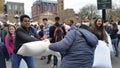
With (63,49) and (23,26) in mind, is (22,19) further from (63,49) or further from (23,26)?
(63,49)

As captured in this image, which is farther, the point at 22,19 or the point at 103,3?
the point at 103,3

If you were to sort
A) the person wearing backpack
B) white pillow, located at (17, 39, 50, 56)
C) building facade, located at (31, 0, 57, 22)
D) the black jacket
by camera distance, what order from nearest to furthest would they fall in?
white pillow, located at (17, 39, 50, 56)
the black jacket
the person wearing backpack
building facade, located at (31, 0, 57, 22)

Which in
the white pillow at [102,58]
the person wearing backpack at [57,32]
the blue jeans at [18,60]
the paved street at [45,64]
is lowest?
the paved street at [45,64]

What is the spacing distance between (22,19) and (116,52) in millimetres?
6881

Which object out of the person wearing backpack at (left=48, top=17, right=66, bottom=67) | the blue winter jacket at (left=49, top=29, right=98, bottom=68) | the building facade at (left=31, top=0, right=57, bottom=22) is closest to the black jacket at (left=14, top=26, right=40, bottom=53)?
the blue winter jacket at (left=49, top=29, right=98, bottom=68)

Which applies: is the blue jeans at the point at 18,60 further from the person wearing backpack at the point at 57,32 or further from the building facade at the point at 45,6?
the building facade at the point at 45,6

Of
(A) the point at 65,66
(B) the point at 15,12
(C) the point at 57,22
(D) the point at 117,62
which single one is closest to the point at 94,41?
(A) the point at 65,66

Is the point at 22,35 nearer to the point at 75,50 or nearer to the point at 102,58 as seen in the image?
the point at 102,58

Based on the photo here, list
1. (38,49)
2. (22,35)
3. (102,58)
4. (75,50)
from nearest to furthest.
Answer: (75,50), (38,49), (102,58), (22,35)

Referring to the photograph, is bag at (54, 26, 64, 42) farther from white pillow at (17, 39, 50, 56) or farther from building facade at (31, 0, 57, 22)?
building facade at (31, 0, 57, 22)

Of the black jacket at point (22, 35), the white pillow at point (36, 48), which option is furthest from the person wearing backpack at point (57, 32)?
the white pillow at point (36, 48)

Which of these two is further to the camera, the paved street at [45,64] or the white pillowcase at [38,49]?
the paved street at [45,64]

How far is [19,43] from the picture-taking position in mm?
6391

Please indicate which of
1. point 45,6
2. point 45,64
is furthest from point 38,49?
point 45,6
